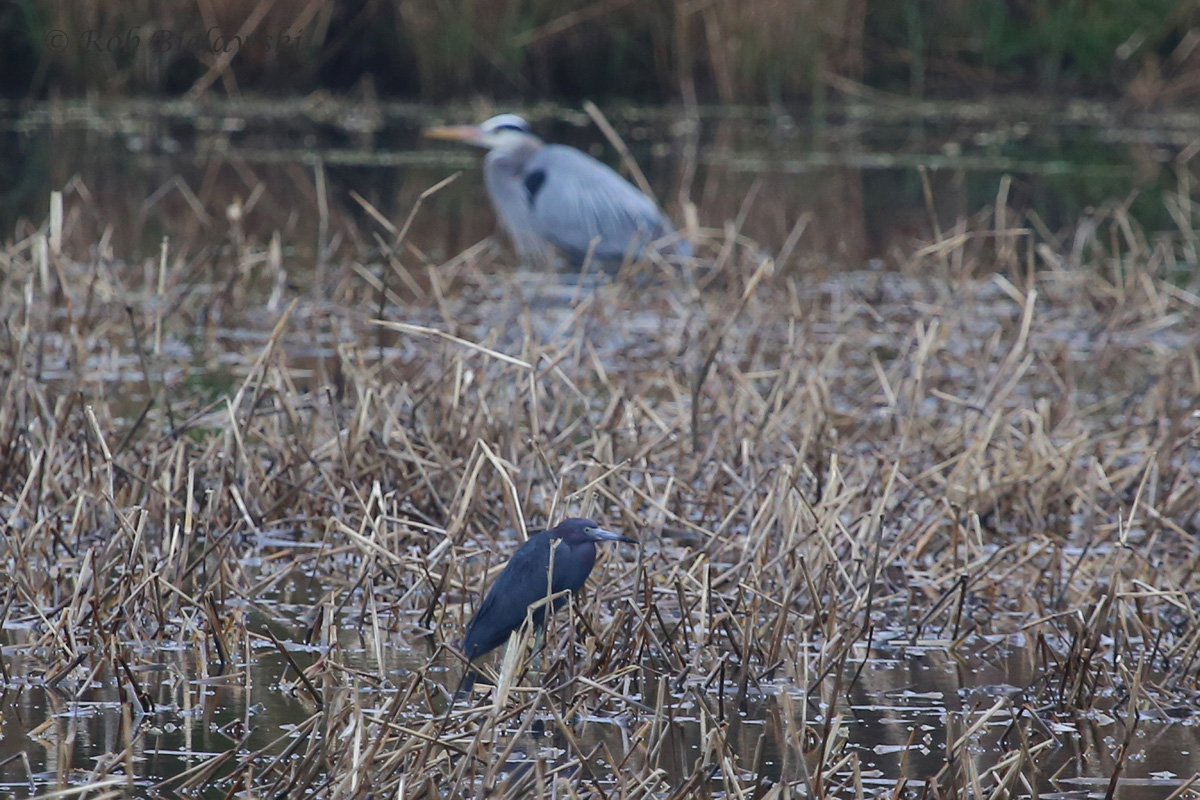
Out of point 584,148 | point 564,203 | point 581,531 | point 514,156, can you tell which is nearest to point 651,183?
point 584,148

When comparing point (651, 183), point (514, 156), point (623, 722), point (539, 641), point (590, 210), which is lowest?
point (651, 183)

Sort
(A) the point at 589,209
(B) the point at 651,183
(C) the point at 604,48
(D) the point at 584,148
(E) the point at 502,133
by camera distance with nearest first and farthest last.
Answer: (A) the point at 589,209 → (E) the point at 502,133 → (B) the point at 651,183 → (D) the point at 584,148 → (C) the point at 604,48

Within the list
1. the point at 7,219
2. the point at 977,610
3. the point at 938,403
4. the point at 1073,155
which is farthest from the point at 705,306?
the point at 1073,155

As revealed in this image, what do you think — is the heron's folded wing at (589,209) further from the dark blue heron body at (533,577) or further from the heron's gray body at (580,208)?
the dark blue heron body at (533,577)

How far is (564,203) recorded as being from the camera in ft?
25.2

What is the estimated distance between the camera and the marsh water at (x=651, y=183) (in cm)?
316

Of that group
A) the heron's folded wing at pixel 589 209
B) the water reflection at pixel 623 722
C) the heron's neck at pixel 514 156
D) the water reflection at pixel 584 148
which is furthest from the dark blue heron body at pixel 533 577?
the heron's neck at pixel 514 156

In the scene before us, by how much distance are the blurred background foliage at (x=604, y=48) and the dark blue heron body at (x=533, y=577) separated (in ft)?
36.4

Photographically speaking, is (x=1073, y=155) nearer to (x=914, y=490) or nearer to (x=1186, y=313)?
(x=1186, y=313)

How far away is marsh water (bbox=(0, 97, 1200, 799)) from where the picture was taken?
3156 mm

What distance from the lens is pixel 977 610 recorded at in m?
4.09

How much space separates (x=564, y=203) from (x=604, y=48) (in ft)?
25.2

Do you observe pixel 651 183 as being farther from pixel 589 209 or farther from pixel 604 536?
pixel 604 536

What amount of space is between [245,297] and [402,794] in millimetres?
4969
